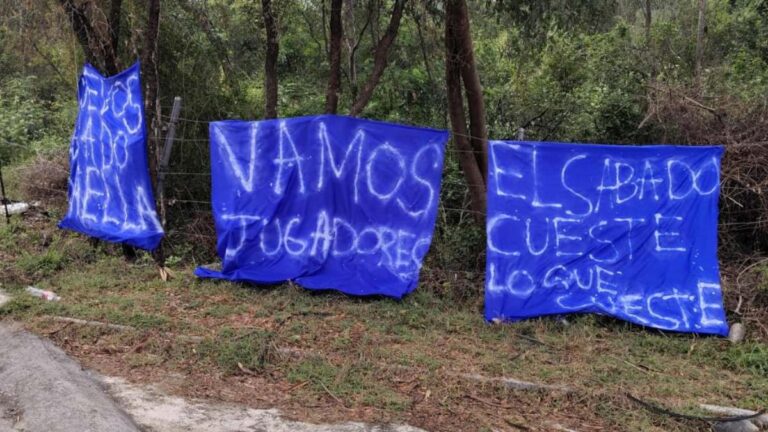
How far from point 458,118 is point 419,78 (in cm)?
330

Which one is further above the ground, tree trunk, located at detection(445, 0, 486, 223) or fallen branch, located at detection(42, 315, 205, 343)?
tree trunk, located at detection(445, 0, 486, 223)

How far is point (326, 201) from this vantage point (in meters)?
6.09

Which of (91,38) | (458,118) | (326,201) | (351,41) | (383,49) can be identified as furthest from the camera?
(351,41)

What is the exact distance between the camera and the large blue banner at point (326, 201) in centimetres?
583

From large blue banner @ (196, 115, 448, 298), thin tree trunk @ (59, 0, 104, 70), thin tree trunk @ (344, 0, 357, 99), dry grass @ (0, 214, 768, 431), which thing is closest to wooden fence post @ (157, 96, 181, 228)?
large blue banner @ (196, 115, 448, 298)

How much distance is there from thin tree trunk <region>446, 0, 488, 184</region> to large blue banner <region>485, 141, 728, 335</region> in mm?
1903

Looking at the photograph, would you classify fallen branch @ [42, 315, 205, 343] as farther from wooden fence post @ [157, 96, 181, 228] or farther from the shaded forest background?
the shaded forest background

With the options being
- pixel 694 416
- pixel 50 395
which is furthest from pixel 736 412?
pixel 50 395

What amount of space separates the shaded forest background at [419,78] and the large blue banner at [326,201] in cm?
100

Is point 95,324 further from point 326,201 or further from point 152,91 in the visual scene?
point 152,91

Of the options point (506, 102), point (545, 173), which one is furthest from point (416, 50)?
point (545, 173)

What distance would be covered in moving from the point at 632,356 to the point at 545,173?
167 cm

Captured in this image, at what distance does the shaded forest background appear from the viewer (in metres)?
6.84

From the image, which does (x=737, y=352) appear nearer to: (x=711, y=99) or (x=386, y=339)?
(x=386, y=339)
